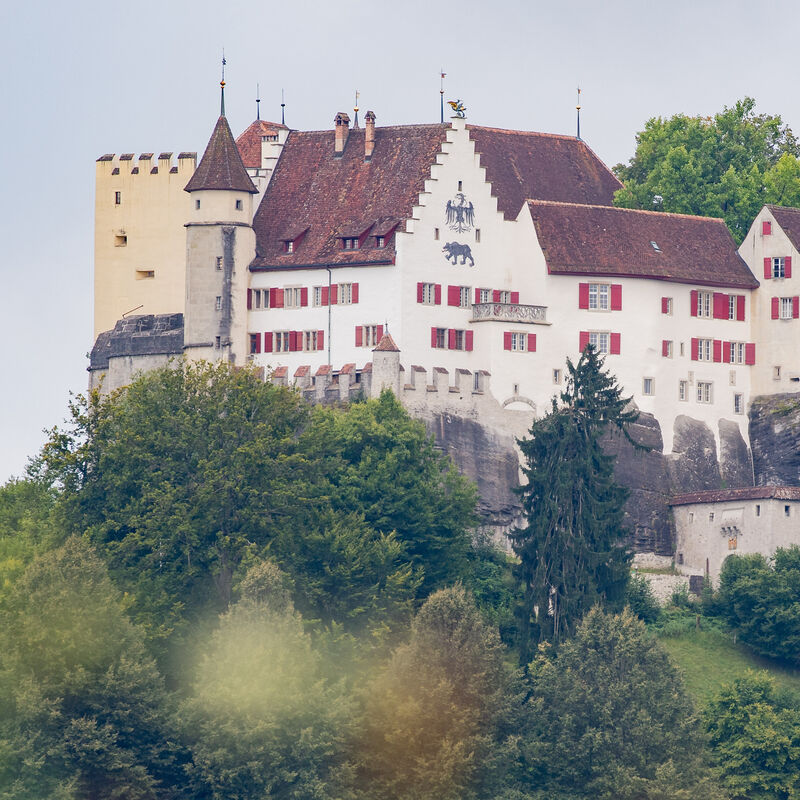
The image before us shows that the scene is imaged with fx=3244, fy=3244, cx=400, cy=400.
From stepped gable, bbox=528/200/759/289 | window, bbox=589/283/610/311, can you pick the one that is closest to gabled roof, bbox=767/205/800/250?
stepped gable, bbox=528/200/759/289

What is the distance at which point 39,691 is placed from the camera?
318 feet

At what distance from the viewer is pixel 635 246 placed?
395ft

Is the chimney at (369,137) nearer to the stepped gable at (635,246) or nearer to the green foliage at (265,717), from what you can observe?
the stepped gable at (635,246)

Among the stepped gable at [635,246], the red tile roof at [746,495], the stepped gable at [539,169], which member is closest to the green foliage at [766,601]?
the red tile roof at [746,495]

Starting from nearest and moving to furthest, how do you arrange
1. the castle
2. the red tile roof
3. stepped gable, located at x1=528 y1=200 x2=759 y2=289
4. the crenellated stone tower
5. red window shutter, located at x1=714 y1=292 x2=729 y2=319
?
the red tile roof
the castle
stepped gable, located at x1=528 y1=200 x2=759 y2=289
the crenellated stone tower
red window shutter, located at x1=714 y1=292 x2=729 y2=319

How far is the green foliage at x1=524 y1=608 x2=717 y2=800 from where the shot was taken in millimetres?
99000

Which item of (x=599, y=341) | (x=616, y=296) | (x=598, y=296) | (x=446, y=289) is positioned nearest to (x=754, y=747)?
(x=599, y=341)

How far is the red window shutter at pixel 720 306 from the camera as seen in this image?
120812mm

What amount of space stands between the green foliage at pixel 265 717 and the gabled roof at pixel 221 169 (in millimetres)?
25131

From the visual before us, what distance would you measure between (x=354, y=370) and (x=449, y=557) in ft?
31.0

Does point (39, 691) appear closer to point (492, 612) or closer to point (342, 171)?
point (492, 612)

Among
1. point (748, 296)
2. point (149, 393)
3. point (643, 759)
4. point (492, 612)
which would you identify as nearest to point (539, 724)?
point (643, 759)

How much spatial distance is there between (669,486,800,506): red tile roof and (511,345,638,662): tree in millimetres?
5743

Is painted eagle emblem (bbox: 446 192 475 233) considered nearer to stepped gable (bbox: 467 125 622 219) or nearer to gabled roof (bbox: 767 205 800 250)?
stepped gable (bbox: 467 125 622 219)
